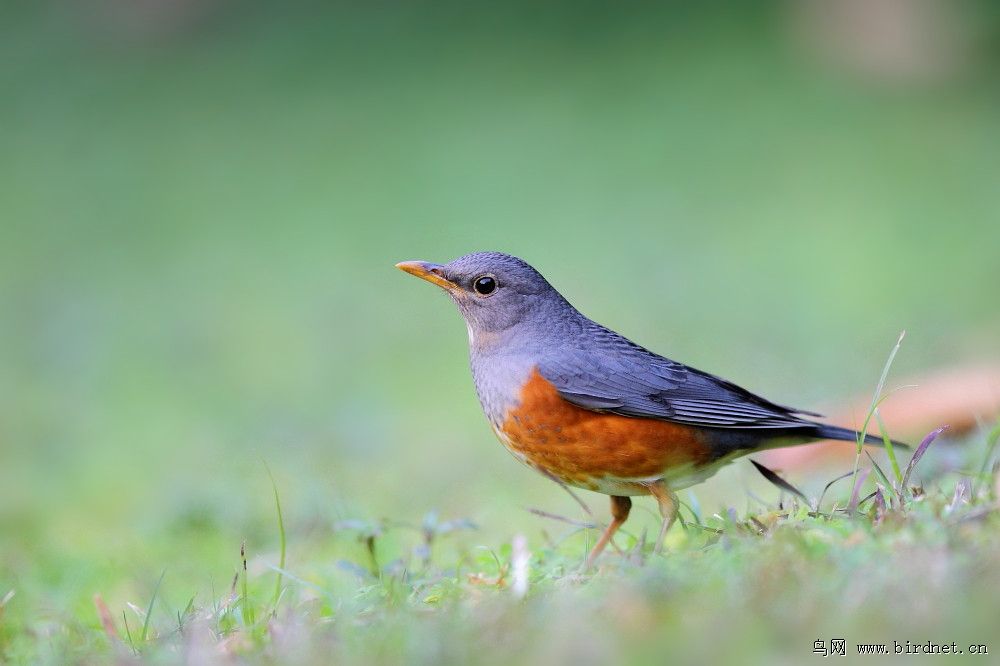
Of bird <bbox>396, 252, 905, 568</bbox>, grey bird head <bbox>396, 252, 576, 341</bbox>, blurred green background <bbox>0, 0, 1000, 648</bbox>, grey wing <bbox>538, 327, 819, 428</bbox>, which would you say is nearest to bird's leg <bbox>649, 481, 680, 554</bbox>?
bird <bbox>396, 252, 905, 568</bbox>

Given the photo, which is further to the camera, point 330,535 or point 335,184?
point 335,184

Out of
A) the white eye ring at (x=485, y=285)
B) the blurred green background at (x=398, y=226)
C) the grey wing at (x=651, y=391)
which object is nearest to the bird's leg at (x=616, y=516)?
the grey wing at (x=651, y=391)

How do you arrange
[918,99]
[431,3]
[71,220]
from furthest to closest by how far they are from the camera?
[431,3] → [918,99] → [71,220]

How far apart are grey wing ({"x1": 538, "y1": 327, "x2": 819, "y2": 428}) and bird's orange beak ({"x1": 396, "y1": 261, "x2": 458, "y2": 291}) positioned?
613 millimetres

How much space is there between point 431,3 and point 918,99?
7866mm

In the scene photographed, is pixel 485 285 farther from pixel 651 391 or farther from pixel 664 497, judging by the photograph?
pixel 664 497

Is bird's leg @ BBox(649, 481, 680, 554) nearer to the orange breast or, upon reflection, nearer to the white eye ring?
the orange breast

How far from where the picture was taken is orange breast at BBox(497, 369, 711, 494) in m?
4.54

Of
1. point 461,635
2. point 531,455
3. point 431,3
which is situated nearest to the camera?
point 461,635

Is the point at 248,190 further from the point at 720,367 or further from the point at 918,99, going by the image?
the point at 918,99

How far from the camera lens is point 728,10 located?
752 inches

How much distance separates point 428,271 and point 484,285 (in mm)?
244

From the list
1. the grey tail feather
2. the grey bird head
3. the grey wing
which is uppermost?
the grey bird head

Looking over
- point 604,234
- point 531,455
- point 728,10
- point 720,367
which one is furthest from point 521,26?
point 531,455
